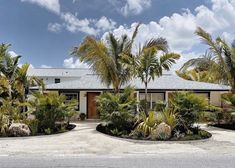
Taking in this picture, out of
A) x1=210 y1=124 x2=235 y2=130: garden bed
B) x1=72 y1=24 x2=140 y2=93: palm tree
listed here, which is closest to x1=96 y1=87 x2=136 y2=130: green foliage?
x1=72 y1=24 x2=140 y2=93: palm tree

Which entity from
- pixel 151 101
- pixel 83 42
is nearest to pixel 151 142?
pixel 83 42

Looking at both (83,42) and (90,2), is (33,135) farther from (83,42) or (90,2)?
(90,2)

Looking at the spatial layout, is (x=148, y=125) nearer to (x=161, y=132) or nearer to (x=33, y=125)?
(x=161, y=132)

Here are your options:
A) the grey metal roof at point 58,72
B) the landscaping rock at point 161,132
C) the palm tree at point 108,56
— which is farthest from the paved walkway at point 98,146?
the grey metal roof at point 58,72

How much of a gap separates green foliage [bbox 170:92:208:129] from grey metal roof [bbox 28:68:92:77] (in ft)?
132

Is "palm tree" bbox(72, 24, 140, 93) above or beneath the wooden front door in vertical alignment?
above

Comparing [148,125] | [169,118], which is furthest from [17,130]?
[169,118]

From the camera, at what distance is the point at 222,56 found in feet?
67.4

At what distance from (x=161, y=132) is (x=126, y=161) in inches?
188

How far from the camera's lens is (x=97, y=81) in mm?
26859

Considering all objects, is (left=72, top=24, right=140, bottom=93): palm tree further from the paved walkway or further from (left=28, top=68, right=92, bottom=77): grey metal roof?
(left=28, top=68, right=92, bottom=77): grey metal roof

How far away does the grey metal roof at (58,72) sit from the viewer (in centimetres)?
5591

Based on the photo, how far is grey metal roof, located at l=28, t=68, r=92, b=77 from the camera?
55906 mm

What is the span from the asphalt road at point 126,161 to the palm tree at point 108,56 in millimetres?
9280
